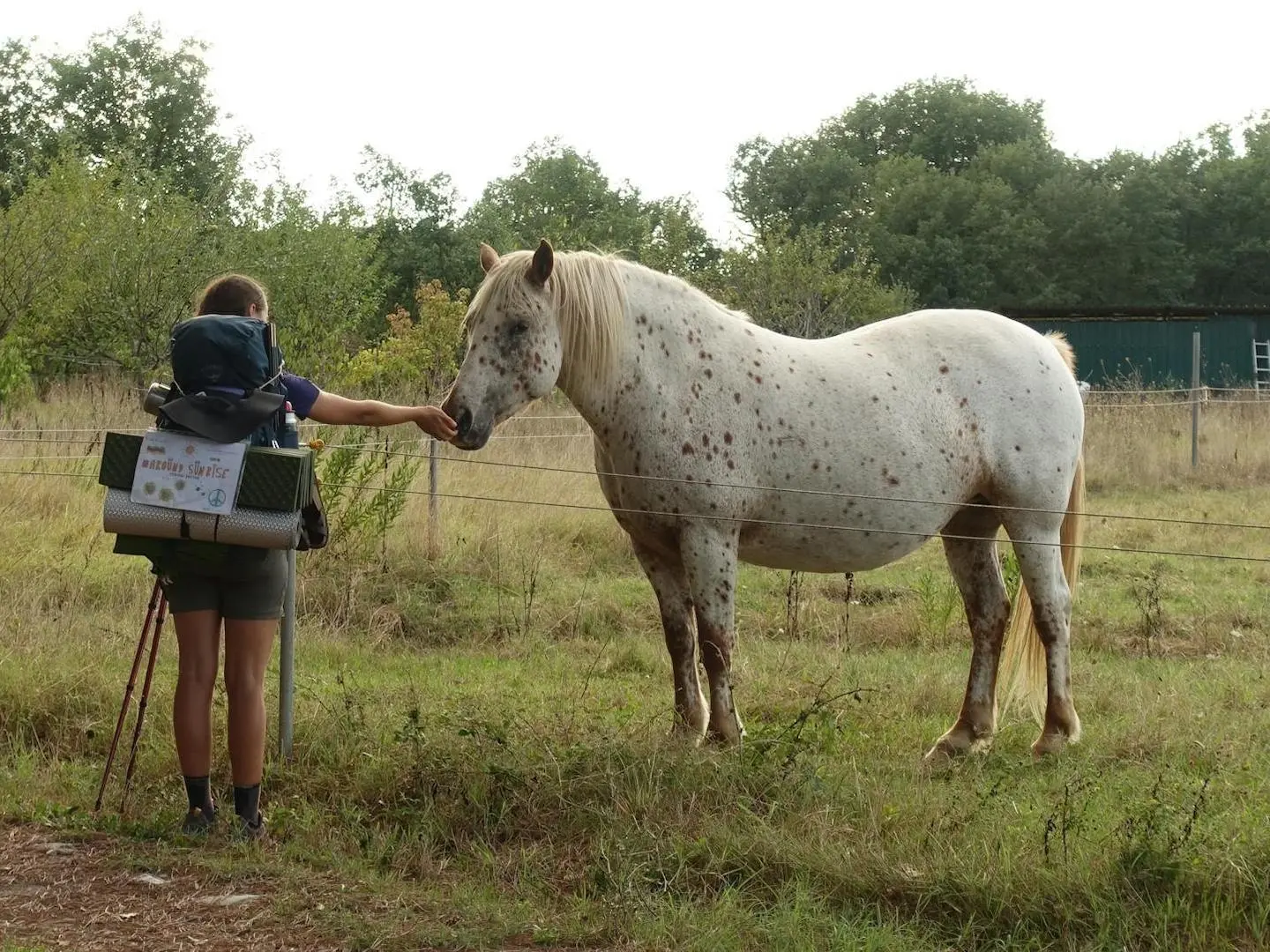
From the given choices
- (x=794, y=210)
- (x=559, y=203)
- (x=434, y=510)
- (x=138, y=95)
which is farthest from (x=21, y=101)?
(x=434, y=510)

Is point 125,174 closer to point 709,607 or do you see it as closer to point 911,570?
point 911,570

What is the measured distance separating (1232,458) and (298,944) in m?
13.8

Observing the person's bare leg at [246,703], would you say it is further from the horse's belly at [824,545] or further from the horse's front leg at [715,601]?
the horse's belly at [824,545]

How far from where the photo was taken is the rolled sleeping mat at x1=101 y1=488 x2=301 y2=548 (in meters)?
3.81

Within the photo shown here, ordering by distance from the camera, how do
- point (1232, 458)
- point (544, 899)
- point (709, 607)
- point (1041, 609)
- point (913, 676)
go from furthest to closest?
1. point (1232, 458)
2. point (913, 676)
3. point (1041, 609)
4. point (709, 607)
5. point (544, 899)

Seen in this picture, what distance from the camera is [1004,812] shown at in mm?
4086

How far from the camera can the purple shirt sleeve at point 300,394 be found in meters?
4.14

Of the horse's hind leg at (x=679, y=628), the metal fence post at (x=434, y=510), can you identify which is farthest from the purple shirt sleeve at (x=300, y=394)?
the metal fence post at (x=434, y=510)

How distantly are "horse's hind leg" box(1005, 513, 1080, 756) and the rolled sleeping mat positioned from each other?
3.20 m

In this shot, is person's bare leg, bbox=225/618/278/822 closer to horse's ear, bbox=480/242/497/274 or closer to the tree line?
horse's ear, bbox=480/242/497/274

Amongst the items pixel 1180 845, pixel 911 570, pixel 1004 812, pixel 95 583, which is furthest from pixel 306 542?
pixel 911 570

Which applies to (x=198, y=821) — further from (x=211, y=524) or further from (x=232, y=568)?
(x=211, y=524)

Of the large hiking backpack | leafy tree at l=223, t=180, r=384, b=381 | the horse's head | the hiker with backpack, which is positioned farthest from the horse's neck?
leafy tree at l=223, t=180, r=384, b=381

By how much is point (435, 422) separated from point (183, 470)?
2.87 ft
